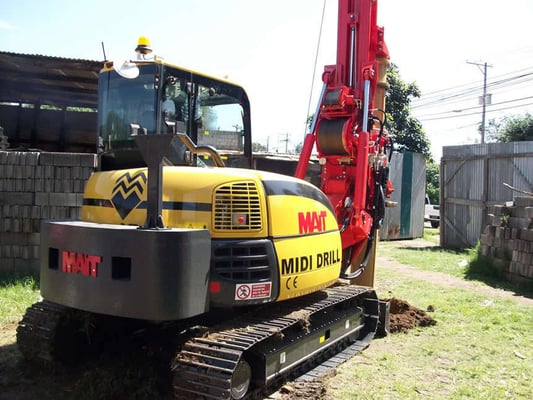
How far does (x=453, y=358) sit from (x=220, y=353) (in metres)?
3.04

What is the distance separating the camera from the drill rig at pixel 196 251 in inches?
140

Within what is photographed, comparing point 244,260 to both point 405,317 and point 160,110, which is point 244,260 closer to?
point 160,110

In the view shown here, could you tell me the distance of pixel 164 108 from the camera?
487cm

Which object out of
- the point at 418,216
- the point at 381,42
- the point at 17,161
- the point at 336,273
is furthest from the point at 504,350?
the point at 418,216

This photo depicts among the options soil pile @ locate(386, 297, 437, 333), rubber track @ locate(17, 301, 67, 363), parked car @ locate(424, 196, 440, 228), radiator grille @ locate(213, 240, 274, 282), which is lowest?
soil pile @ locate(386, 297, 437, 333)

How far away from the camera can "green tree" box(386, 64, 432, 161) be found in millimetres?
23344

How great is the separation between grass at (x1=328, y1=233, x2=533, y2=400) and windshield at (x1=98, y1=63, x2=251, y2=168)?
2.49 metres

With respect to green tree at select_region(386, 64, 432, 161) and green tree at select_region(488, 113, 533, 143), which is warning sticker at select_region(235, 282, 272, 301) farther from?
green tree at select_region(488, 113, 533, 143)

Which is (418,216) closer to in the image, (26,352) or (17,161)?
(17,161)

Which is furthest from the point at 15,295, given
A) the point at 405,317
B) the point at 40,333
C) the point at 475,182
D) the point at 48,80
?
the point at 475,182

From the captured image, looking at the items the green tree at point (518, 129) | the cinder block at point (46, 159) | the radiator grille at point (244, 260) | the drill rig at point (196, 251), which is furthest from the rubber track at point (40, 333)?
the green tree at point (518, 129)

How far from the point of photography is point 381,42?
6.83 meters

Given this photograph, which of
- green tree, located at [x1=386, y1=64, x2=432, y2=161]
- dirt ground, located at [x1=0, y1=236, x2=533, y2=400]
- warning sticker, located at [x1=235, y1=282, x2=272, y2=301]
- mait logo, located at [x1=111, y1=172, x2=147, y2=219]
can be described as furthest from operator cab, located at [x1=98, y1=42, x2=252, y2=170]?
green tree, located at [x1=386, y1=64, x2=432, y2=161]

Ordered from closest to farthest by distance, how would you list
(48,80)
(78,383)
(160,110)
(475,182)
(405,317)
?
(78,383), (160,110), (405,317), (48,80), (475,182)
